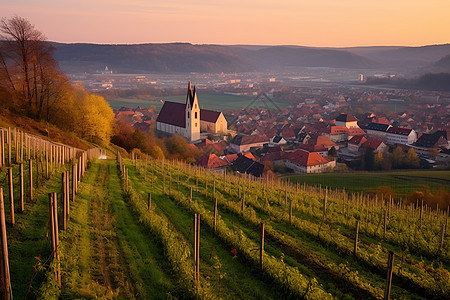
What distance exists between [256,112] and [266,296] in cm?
13600

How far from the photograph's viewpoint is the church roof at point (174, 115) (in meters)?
89.9

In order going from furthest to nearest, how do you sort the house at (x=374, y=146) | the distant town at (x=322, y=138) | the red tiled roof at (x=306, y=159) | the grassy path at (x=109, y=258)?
the house at (x=374, y=146), the distant town at (x=322, y=138), the red tiled roof at (x=306, y=159), the grassy path at (x=109, y=258)

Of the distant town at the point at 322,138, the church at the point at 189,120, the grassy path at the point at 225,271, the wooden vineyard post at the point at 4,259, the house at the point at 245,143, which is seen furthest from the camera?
the church at the point at 189,120

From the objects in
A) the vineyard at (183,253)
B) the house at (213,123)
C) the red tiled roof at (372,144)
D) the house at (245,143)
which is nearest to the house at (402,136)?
the red tiled roof at (372,144)

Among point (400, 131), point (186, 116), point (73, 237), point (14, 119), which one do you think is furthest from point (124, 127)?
point (400, 131)

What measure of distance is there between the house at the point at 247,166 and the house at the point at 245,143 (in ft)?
49.3

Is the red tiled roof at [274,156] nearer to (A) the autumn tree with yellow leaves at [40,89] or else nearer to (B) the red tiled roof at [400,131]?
(A) the autumn tree with yellow leaves at [40,89]

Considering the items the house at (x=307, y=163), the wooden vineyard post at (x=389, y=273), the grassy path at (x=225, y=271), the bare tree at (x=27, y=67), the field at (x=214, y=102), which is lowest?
the house at (x=307, y=163)

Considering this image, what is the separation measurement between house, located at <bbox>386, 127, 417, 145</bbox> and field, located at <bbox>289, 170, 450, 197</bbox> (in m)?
33.7

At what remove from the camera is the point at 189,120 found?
281 feet

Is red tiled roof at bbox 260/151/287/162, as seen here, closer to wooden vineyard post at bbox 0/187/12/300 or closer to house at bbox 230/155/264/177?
house at bbox 230/155/264/177

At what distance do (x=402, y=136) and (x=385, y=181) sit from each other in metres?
46.2

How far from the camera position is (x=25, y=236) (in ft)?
29.5

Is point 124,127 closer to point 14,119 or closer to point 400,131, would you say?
point 14,119
